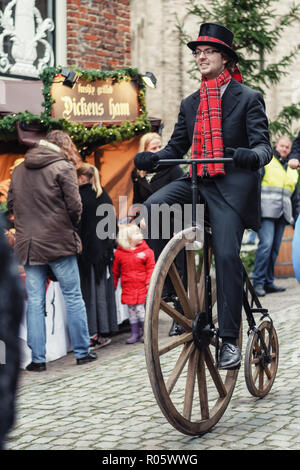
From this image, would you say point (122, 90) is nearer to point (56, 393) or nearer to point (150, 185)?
point (150, 185)

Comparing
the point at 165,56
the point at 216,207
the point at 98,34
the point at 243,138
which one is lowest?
the point at 216,207

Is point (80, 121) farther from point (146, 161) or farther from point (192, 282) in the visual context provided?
point (192, 282)

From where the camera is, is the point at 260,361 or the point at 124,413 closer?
the point at 124,413

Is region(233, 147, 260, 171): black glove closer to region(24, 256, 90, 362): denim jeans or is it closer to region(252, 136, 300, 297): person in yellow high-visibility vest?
region(24, 256, 90, 362): denim jeans

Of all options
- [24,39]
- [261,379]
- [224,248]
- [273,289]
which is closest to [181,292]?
[224,248]

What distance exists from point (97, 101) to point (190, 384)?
15.4 feet

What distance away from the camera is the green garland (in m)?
7.33

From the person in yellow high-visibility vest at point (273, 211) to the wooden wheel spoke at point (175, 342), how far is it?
19.8 feet

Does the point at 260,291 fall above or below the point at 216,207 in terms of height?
below

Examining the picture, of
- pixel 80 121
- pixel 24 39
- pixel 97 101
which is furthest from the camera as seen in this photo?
pixel 24 39

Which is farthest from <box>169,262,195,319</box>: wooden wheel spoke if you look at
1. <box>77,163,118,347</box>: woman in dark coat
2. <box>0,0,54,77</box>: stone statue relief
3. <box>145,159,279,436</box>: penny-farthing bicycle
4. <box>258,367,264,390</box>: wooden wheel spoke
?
<box>0,0,54,77</box>: stone statue relief

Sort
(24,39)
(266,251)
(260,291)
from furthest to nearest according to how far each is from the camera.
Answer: (24,39)
(266,251)
(260,291)

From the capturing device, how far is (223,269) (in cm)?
424

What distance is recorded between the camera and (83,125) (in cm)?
790
